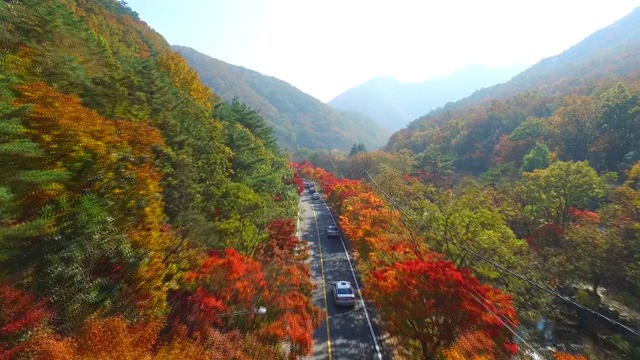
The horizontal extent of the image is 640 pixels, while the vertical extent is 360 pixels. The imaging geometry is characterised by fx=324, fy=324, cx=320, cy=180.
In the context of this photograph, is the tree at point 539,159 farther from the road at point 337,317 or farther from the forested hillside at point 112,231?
the forested hillside at point 112,231

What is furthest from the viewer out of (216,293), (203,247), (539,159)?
Answer: (539,159)

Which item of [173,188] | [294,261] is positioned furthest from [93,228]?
[294,261]

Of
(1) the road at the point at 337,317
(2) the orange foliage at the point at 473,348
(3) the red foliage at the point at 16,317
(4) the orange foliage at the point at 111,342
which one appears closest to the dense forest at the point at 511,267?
(2) the orange foliage at the point at 473,348

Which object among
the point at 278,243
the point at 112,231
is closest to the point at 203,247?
the point at 112,231

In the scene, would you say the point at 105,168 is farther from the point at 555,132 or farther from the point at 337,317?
the point at 555,132

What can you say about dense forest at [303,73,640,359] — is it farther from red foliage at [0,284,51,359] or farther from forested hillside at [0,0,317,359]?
red foliage at [0,284,51,359]
